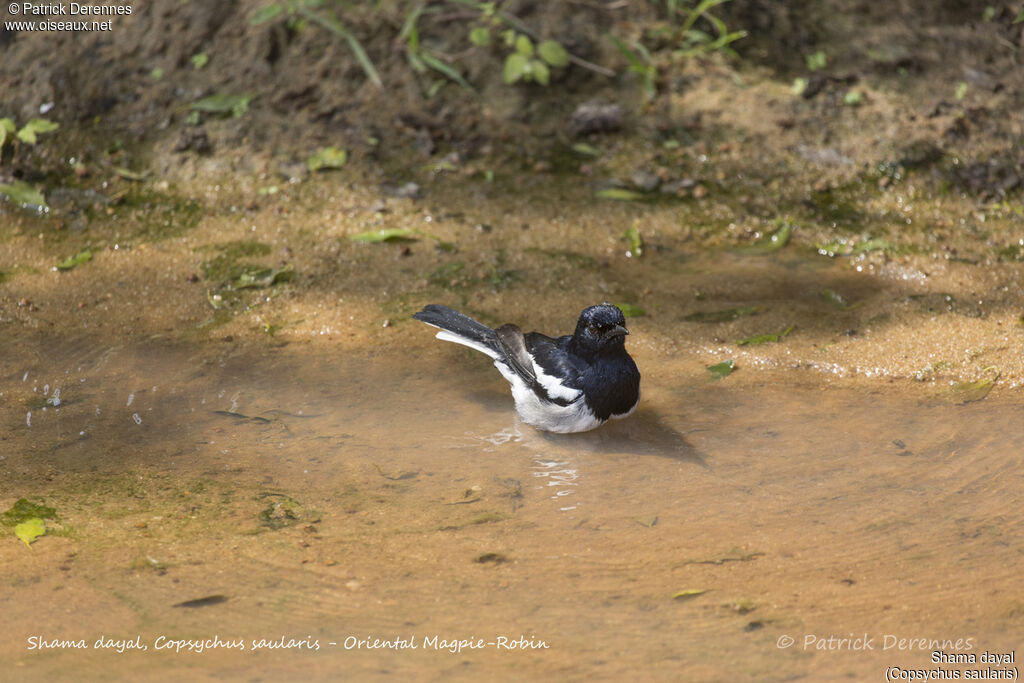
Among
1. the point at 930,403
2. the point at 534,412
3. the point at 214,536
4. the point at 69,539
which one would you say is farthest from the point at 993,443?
the point at 69,539

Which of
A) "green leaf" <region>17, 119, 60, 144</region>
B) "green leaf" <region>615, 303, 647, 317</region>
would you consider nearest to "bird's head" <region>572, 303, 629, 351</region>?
"green leaf" <region>615, 303, 647, 317</region>

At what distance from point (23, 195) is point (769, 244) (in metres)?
5.26

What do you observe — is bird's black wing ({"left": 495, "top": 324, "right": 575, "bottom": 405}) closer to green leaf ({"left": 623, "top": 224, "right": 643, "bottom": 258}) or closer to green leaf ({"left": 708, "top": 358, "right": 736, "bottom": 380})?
green leaf ({"left": 708, "top": 358, "right": 736, "bottom": 380})

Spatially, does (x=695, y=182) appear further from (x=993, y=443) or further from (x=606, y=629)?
(x=606, y=629)

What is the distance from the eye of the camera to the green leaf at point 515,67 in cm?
735

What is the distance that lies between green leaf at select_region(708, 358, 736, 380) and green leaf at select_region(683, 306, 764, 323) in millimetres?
400

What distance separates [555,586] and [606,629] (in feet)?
1.05

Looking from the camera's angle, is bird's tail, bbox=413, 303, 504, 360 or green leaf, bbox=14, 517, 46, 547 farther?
bird's tail, bbox=413, 303, 504, 360

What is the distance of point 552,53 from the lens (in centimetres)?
739

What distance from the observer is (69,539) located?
379cm

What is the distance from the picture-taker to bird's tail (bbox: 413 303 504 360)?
5.07m

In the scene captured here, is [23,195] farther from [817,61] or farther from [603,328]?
[817,61]

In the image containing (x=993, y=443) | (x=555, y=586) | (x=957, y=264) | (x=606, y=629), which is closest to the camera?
(x=606, y=629)

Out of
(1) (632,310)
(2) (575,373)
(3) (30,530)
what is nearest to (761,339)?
(1) (632,310)
